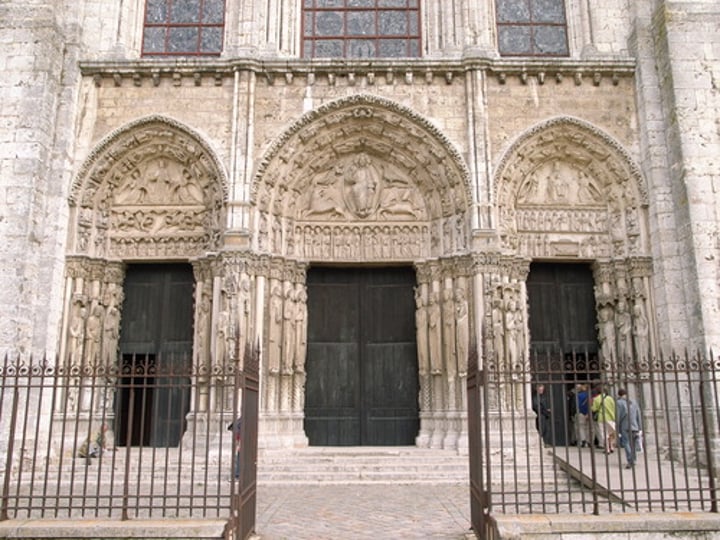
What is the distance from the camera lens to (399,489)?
9.27 meters

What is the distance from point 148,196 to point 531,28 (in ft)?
27.4

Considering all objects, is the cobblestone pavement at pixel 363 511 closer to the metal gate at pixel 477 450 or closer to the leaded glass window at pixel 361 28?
the metal gate at pixel 477 450

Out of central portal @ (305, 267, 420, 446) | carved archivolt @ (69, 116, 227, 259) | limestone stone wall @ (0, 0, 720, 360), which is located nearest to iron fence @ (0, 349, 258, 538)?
limestone stone wall @ (0, 0, 720, 360)

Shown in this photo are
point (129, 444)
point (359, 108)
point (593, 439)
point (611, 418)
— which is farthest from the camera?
point (359, 108)

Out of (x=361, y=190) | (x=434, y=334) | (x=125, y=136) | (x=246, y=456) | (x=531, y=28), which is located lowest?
(x=246, y=456)

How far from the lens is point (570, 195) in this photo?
41.6 ft

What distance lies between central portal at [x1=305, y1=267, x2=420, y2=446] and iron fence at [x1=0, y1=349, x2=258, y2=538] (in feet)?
6.78

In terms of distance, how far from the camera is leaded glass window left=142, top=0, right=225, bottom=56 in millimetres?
13305

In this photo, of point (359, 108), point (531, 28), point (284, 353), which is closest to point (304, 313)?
point (284, 353)

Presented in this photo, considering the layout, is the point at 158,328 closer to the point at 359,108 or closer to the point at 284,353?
the point at 284,353

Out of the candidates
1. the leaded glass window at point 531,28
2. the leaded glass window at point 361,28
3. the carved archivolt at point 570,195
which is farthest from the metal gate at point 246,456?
the leaded glass window at point 531,28

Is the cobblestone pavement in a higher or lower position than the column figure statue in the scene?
lower

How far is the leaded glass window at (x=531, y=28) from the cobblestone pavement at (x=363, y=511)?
28.5ft

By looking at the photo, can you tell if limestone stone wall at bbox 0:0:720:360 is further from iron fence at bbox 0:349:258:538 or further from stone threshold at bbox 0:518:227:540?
stone threshold at bbox 0:518:227:540
